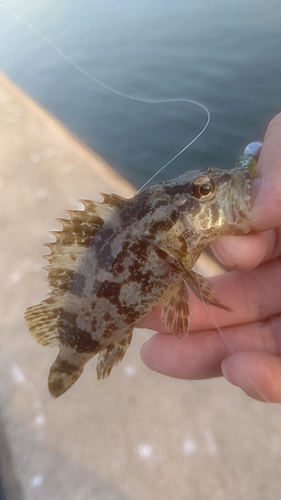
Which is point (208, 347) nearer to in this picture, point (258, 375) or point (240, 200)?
point (258, 375)

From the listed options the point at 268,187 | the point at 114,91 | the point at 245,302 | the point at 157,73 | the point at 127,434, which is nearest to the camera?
the point at 268,187

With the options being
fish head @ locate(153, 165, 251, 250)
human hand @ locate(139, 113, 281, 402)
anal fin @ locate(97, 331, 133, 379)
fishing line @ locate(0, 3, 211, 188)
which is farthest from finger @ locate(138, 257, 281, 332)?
fishing line @ locate(0, 3, 211, 188)

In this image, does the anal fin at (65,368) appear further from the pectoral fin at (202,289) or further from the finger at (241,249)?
the finger at (241,249)

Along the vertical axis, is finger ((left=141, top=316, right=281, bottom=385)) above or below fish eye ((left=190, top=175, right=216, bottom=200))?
below

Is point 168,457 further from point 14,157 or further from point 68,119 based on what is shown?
point 68,119

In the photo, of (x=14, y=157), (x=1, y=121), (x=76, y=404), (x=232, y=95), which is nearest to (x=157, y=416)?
(x=76, y=404)

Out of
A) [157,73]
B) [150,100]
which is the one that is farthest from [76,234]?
[157,73]

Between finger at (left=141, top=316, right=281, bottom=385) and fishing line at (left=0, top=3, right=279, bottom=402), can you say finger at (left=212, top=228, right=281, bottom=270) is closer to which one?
fishing line at (left=0, top=3, right=279, bottom=402)
